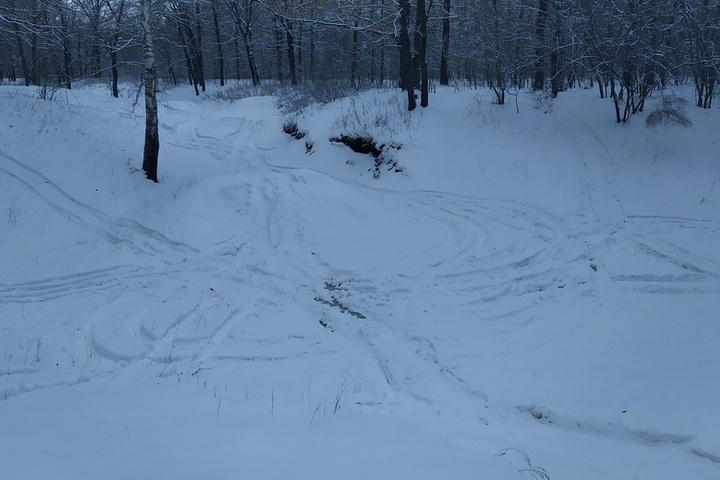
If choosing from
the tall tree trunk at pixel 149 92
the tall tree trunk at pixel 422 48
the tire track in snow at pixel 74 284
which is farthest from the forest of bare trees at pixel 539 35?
the tire track in snow at pixel 74 284

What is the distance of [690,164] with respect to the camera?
38.5 feet

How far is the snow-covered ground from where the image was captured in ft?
13.4

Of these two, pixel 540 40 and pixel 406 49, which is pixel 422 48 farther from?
pixel 540 40

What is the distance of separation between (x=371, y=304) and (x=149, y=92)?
806cm

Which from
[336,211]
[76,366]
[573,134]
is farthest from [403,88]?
[76,366]

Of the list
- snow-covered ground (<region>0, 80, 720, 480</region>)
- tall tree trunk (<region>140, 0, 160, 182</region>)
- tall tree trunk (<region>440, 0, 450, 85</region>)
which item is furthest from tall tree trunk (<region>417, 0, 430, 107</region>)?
tall tree trunk (<region>140, 0, 160, 182</region>)

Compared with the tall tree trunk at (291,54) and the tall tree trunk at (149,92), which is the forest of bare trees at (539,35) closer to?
the tall tree trunk at (149,92)

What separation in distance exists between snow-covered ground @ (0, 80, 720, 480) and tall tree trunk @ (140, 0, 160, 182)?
49cm

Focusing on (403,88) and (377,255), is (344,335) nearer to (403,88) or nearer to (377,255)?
(377,255)

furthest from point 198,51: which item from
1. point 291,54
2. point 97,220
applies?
point 97,220

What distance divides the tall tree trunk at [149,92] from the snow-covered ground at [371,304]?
19.3 inches

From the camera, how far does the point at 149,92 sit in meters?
11.4

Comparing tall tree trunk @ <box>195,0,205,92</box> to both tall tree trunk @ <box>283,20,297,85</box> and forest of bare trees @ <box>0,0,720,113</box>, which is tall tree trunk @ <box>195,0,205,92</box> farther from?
forest of bare trees @ <box>0,0,720,113</box>

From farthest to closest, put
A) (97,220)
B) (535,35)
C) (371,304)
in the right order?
(535,35)
(97,220)
(371,304)
